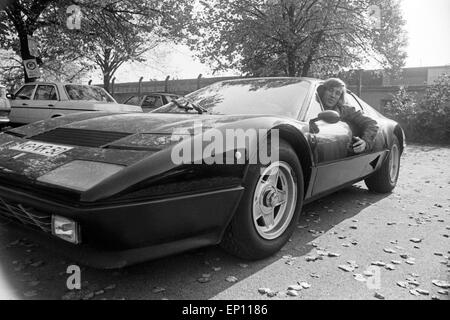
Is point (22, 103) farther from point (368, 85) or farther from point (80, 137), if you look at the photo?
point (368, 85)

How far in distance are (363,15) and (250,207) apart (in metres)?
10.1

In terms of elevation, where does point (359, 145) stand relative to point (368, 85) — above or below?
below

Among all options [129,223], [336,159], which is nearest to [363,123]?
[336,159]

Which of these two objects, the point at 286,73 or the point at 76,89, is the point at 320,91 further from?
the point at 286,73

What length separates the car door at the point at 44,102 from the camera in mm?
9750

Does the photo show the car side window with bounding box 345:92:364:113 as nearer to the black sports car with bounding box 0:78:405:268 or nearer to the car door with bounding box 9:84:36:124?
the black sports car with bounding box 0:78:405:268

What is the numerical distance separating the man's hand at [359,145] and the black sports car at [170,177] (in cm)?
33

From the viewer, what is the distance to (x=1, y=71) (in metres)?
26.9

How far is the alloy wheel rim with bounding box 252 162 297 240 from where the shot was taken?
2.42 meters

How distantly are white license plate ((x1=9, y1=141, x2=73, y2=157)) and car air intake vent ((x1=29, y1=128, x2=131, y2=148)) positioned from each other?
0.19ft

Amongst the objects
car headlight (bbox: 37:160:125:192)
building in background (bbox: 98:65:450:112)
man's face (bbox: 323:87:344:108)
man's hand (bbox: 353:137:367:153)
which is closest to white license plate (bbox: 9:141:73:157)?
car headlight (bbox: 37:160:125:192)

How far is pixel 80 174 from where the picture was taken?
6.00ft

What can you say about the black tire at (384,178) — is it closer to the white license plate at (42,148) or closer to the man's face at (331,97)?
the man's face at (331,97)

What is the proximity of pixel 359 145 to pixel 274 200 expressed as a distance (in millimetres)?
1378
